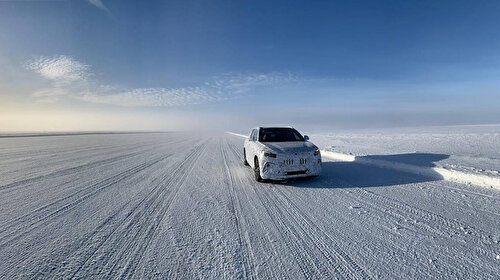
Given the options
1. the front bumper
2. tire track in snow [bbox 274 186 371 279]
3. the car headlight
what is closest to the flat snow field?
tire track in snow [bbox 274 186 371 279]

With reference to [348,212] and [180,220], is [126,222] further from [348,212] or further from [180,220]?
[348,212]

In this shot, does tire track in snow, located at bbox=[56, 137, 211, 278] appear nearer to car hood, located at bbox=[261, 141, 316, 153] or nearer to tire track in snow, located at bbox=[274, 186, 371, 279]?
tire track in snow, located at bbox=[274, 186, 371, 279]

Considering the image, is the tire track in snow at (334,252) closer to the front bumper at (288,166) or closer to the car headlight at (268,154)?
the front bumper at (288,166)

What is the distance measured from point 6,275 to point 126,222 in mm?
1483

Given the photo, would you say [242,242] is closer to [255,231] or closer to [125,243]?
[255,231]

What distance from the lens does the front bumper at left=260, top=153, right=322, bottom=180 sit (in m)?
6.17

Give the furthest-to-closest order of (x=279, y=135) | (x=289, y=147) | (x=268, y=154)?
(x=279, y=135)
(x=289, y=147)
(x=268, y=154)

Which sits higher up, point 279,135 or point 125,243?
point 279,135

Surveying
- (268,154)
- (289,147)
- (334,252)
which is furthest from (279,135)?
(334,252)

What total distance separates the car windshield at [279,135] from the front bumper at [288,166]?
160 cm

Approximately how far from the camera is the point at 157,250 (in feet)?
9.77

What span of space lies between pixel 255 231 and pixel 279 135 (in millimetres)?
5048

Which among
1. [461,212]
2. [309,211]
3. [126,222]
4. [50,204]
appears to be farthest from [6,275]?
[461,212]

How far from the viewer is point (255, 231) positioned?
348 centimetres
